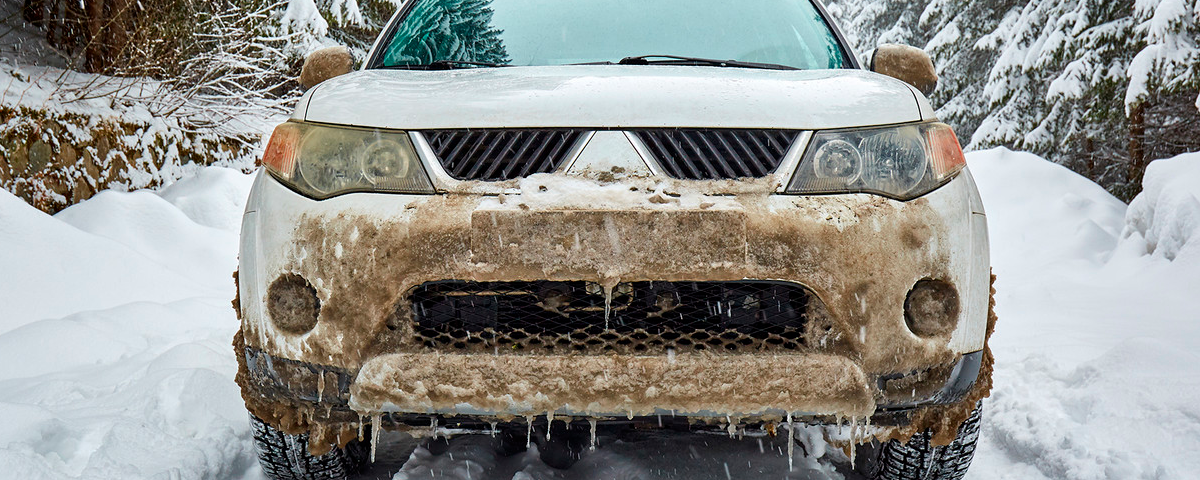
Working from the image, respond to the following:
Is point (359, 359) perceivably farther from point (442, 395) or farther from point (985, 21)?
point (985, 21)

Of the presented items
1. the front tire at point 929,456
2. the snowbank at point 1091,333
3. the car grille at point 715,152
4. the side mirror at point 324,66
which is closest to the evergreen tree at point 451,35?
the side mirror at point 324,66

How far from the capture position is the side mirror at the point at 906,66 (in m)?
2.71

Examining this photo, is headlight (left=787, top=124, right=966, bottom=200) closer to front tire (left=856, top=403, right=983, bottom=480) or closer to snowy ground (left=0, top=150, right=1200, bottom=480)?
front tire (left=856, top=403, right=983, bottom=480)

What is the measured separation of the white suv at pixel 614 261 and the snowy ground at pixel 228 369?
2.09 feet

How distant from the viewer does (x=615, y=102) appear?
1.86m

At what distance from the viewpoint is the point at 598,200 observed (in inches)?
67.9

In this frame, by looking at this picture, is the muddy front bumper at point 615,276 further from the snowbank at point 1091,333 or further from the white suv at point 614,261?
the snowbank at point 1091,333

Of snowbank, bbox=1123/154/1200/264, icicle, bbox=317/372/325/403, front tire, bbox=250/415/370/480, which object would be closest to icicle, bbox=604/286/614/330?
icicle, bbox=317/372/325/403

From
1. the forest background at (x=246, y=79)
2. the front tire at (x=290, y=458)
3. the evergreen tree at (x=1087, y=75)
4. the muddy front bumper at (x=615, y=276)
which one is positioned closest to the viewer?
the muddy front bumper at (x=615, y=276)

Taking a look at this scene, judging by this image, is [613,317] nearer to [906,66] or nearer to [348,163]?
[348,163]

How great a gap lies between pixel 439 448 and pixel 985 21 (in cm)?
1848

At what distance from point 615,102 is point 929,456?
48.3 inches

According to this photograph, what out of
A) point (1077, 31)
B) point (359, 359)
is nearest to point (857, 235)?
point (359, 359)

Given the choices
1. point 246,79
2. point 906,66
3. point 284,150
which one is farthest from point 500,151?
point 246,79
